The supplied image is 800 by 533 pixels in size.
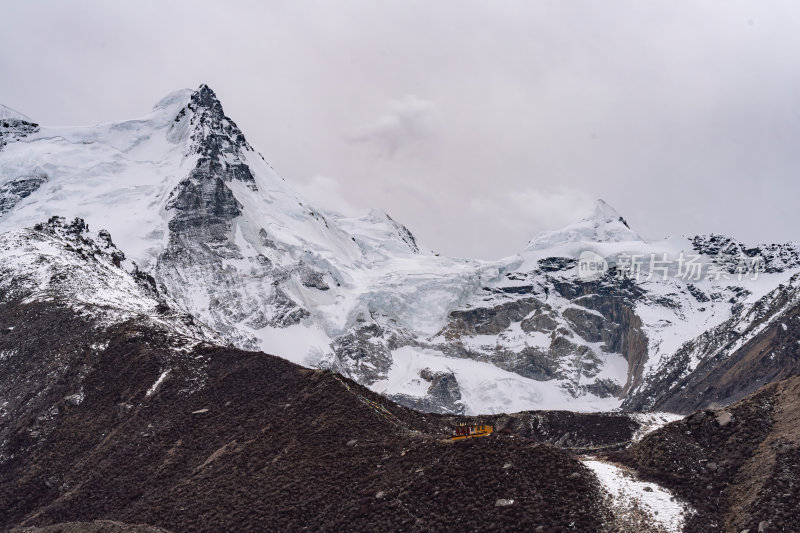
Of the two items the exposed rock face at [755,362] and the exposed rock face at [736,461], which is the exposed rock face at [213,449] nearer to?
the exposed rock face at [736,461]

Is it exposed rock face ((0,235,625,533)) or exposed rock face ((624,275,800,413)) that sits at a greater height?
exposed rock face ((624,275,800,413))

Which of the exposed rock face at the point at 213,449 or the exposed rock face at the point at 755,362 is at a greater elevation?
the exposed rock face at the point at 755,362

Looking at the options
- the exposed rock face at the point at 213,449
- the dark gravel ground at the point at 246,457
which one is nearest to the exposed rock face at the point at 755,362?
the dark gravel ground at the point at 246,457

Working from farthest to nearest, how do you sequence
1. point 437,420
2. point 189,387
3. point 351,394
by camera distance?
point 437,420
point 189,387
point 351,394

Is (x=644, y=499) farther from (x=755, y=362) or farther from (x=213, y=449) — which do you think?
(x=755, y=362)

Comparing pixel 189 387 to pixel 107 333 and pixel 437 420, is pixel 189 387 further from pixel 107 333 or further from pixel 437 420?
pixel 437 420

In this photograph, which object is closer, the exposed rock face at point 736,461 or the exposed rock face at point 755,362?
the exposed rock face at point 736,461

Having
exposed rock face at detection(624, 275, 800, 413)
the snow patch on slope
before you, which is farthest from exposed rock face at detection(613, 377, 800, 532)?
exposed rock face at detection(624, 275, 800, 413)

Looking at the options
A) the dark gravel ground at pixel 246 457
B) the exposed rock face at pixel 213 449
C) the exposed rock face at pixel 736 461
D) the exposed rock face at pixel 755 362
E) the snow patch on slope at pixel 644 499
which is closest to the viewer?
the exposed rock face at pixel 736 461

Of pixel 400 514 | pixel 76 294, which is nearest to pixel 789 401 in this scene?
pixel 400 514

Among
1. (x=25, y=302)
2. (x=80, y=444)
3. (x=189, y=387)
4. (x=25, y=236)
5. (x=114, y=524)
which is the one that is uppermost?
(x=25, y=236)

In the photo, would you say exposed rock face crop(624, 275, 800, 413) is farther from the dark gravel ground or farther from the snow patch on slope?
the snow patch on slope
